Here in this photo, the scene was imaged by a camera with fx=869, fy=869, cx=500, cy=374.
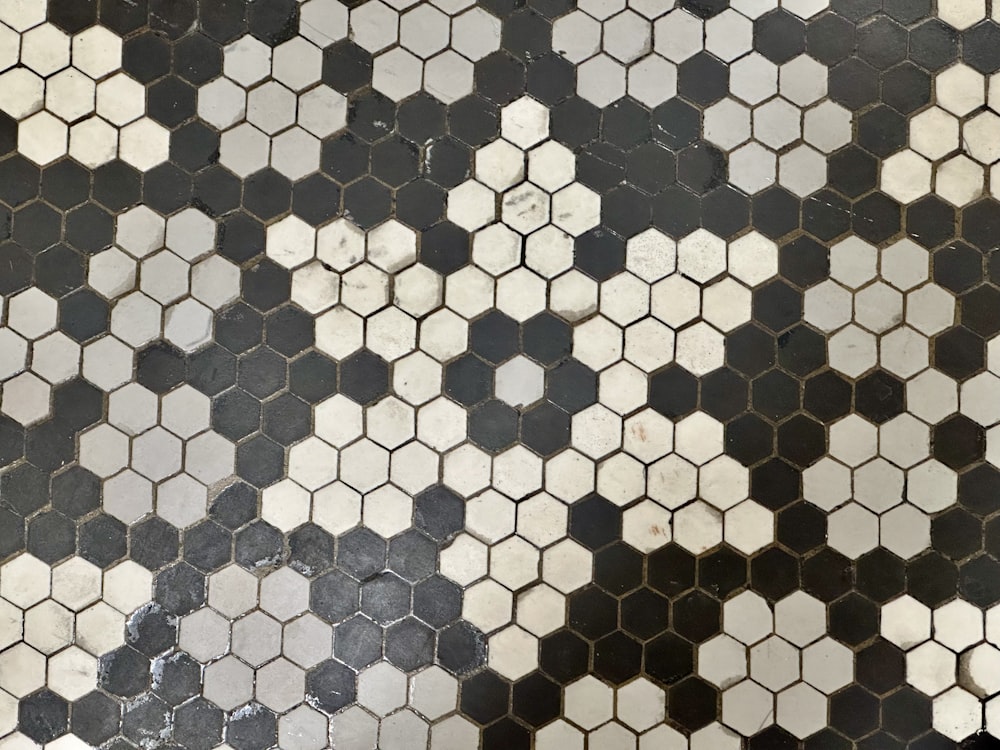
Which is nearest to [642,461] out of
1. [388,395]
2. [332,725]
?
[388,395]

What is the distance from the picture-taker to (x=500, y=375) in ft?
3.90

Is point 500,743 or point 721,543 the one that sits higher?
point 721,543

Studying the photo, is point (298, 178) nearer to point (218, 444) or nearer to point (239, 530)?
point (218, 444)

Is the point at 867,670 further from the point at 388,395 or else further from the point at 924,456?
the point at 388,395

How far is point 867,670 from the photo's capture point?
1.17 metres

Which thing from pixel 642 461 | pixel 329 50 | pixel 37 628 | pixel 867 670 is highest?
pixel 329 50

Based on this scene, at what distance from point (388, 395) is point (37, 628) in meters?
0.57

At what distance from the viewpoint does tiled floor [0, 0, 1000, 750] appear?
3.84 feet

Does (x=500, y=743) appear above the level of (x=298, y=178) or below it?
below

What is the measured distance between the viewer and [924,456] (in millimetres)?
1186

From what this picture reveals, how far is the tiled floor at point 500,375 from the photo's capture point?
117 cm

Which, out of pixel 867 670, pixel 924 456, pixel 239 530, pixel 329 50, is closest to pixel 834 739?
pixel 867 670

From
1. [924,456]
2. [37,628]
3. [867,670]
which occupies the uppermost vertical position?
[924,456]

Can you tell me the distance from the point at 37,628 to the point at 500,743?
2.11 ft
